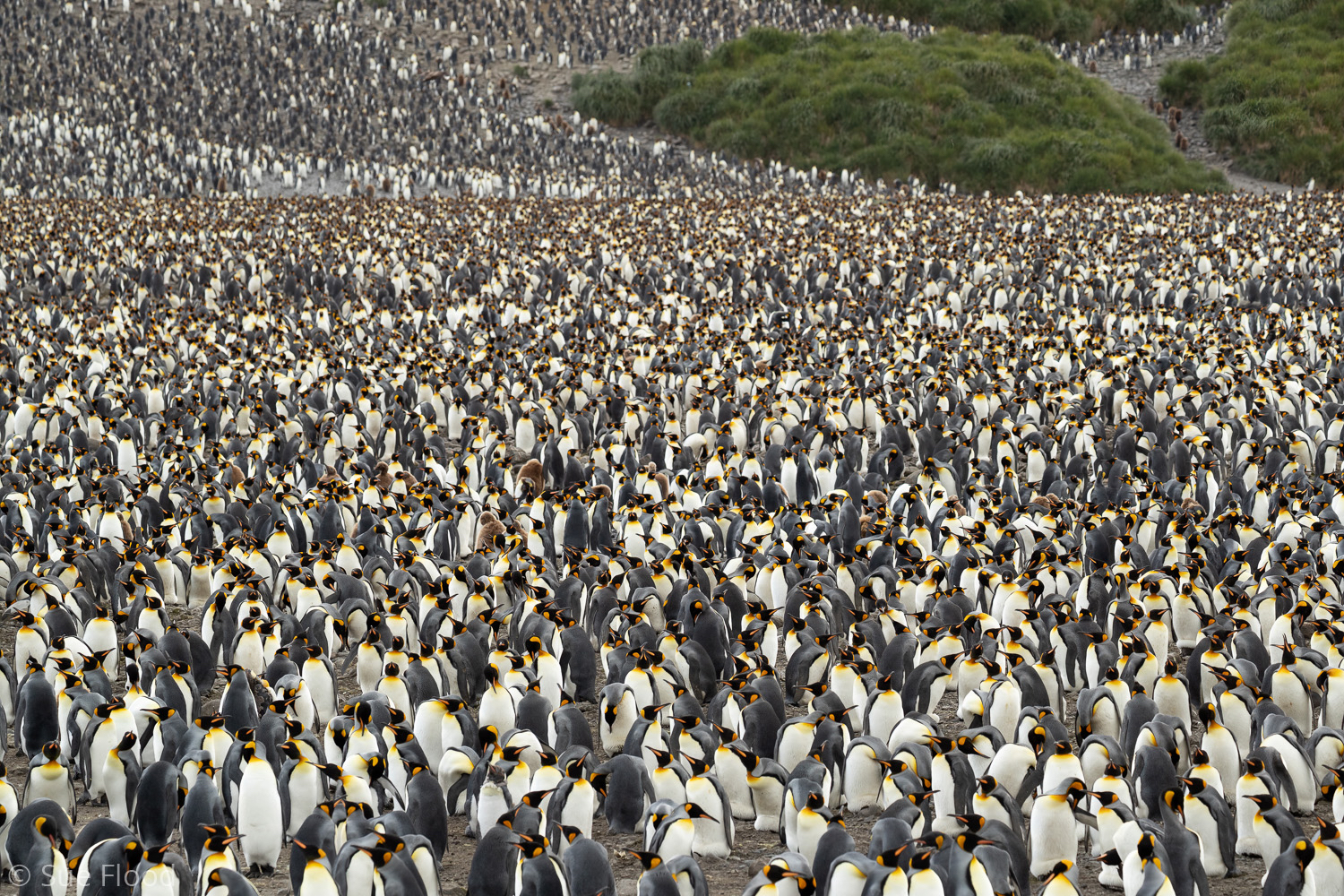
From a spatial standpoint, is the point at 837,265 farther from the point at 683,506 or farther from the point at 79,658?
the point at 79,658

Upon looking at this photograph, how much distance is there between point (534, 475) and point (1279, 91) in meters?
31.8

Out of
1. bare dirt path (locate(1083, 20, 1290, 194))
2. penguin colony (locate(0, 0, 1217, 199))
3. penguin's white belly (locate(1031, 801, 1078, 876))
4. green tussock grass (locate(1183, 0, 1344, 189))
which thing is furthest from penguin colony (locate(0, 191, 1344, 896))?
green tussock grass (locate(1183, 0, 1344, 189))

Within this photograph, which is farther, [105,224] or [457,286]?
[105,224]

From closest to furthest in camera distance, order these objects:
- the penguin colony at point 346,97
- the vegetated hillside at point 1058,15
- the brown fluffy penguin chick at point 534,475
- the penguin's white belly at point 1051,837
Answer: the penguin's white belly at point 1051,837 → the brown fluffy penguin chick at point 534,475 → the penguin colony at point 346,97 → the vegetated hillside at point 1058,15

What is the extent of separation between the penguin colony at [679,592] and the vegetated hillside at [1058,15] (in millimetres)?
28881

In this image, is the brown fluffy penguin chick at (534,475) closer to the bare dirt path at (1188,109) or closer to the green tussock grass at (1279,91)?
the bare dirt path at (1188,109)

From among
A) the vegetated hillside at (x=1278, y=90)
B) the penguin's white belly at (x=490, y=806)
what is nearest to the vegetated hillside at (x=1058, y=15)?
the vegetated hillside at (x=1278, y=90)

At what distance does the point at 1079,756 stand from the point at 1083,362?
8.39 metres

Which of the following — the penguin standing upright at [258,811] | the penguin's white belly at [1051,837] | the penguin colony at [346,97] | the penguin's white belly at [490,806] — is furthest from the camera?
the penguin colony at [346,97]

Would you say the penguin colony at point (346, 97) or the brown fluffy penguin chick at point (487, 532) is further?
the penguin colony at point (346, 97)

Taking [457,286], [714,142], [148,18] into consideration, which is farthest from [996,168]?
[148,18]

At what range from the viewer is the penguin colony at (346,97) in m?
31.3

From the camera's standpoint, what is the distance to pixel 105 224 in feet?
75.4

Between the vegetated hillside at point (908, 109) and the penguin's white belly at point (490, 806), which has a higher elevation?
the vegetated hillside at point (908, 109)
